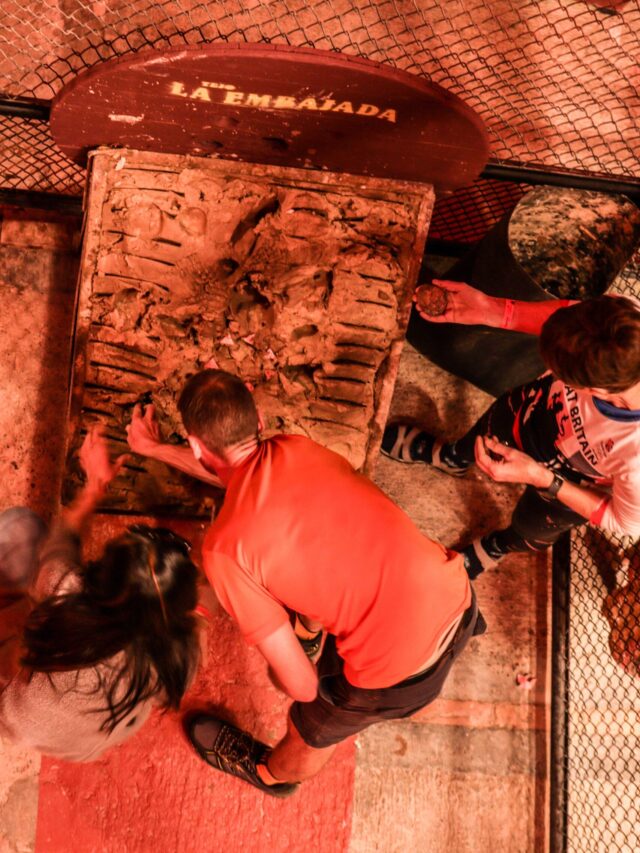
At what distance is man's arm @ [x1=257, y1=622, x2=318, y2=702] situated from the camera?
5.81 feet

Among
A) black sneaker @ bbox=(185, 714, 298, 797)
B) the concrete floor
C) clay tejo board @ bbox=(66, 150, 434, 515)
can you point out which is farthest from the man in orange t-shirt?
the concrete floor

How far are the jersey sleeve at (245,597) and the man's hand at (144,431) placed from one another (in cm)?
80

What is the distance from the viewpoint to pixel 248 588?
167 centimetres

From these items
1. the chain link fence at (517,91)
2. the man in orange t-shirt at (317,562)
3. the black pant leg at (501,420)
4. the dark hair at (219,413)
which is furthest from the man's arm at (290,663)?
the chain link fence at (517,91)

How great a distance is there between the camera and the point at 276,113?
2.17m

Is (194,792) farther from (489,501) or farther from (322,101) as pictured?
(322,101)

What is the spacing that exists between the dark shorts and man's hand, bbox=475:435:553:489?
442 mm

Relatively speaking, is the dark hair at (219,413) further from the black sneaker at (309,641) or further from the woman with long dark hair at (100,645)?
the black sneaker at (309,641)

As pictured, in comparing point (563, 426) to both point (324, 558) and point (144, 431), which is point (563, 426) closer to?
point (324, 558)

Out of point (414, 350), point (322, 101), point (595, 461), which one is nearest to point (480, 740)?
point (595, 461)

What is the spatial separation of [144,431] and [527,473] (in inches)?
54.7

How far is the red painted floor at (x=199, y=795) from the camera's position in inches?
104

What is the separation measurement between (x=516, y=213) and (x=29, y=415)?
2314 millimetres

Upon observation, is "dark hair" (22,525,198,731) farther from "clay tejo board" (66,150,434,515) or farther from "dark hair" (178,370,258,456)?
"clay tejo board" (66,150,434,515)
